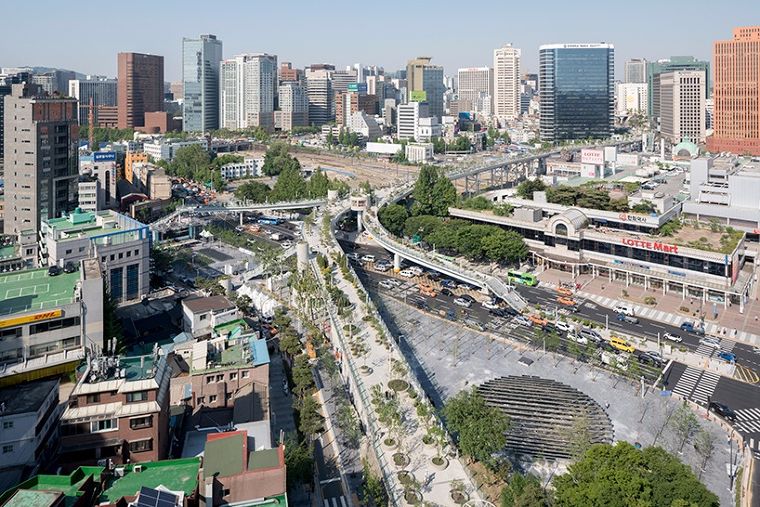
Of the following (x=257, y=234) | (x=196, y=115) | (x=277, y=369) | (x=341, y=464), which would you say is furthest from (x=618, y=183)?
(x=196, y=115)

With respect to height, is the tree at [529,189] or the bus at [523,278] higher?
the tree at [529,189]

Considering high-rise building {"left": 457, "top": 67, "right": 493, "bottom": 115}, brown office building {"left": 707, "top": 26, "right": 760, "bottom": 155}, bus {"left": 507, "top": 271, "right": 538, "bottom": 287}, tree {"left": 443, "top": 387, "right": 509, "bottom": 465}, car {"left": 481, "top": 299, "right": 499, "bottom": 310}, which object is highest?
high-rise building {"left": 457, "top": 67, "right": 493, "bottom": 115}

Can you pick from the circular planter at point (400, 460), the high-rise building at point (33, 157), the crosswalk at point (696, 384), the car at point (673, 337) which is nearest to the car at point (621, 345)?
the car at point (673, 337)

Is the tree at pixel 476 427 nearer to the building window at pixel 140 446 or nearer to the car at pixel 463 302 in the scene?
the building window at pixel 140 446

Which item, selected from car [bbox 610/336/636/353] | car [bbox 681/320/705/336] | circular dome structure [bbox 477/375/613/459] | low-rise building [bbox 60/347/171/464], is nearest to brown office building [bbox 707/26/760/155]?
car [bbox 681/320/705/336]

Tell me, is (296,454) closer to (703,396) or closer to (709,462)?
(709,462)

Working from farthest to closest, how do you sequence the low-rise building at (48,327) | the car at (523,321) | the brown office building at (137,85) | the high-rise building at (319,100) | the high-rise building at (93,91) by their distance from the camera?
the high-rise building at (319,100) → the high-rise building at (93,91) → the brown office building at (137,85) → the car at (523,321) → the low-rise building at (48,327)

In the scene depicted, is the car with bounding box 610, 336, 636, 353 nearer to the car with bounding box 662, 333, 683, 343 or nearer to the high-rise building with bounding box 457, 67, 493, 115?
the car with bounding box 662, 333, 683, 343
